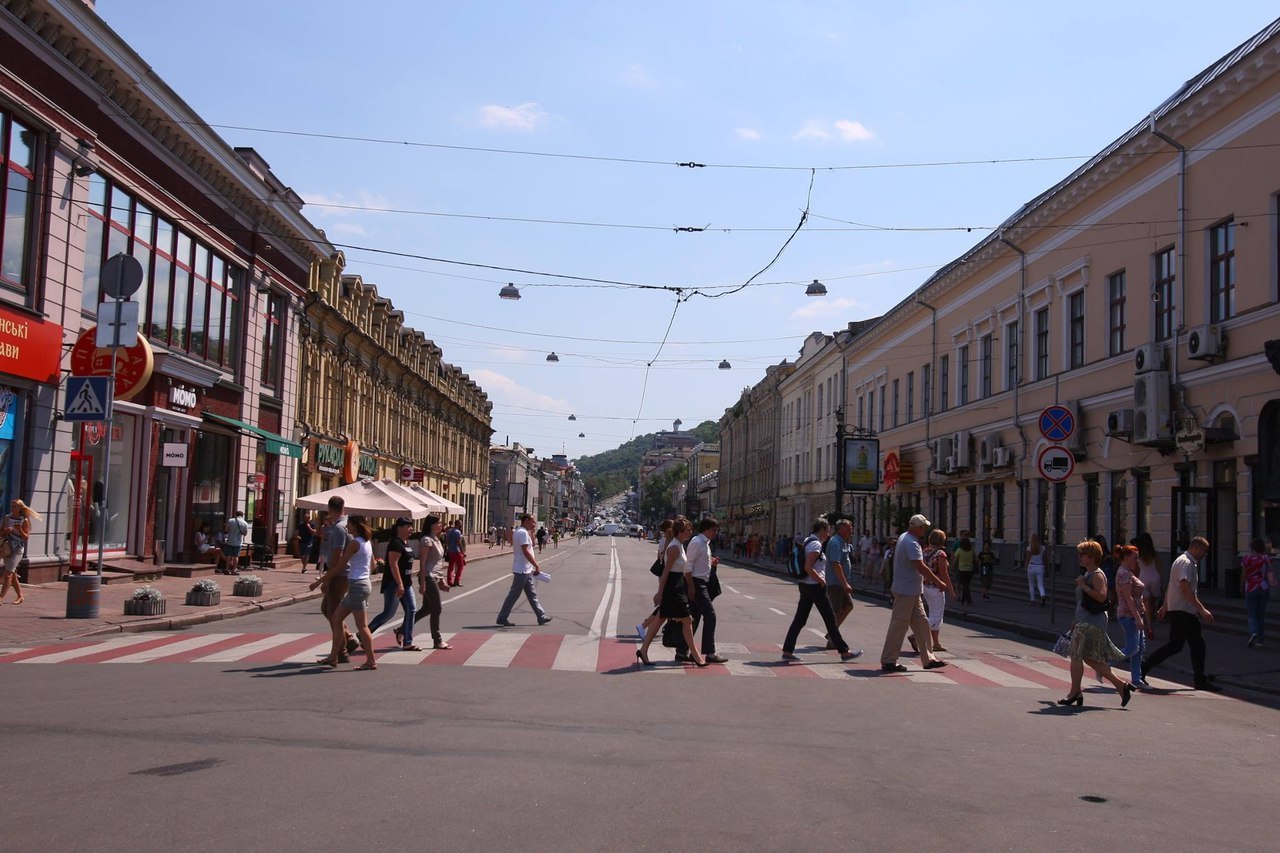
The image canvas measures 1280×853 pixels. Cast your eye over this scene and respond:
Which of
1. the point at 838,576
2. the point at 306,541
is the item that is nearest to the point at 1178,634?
the point at 838,576

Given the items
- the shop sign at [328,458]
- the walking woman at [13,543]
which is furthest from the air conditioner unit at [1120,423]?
the shop sign at [328,458]

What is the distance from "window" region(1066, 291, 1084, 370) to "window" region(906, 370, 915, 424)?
52.9 ft

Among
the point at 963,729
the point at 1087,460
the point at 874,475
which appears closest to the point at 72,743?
the point at 963,729

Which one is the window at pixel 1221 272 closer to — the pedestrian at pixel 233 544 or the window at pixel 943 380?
the window at pixel 943 380

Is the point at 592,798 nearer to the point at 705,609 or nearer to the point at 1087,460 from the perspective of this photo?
the point at 705,609

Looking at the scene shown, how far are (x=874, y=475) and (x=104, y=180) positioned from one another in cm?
3554

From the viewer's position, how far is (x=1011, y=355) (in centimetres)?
3684

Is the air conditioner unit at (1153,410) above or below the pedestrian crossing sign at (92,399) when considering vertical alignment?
above

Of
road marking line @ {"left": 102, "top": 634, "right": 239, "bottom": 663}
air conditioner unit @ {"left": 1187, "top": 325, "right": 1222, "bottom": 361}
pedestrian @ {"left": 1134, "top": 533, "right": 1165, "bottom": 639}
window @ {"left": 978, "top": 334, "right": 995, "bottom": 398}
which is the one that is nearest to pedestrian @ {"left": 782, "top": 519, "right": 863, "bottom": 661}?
pedestrian @ {"left": 1134, "top": 533, "right": 1165, "bottom": 639}

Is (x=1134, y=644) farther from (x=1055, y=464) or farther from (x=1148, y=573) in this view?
(x=1055, y=464)

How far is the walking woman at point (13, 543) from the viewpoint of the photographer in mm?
18422

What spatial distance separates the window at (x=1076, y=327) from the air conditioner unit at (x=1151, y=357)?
4696 millimetres

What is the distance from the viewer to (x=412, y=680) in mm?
12023

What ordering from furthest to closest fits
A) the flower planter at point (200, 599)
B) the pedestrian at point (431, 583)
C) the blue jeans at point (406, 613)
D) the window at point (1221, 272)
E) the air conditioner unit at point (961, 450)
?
the air conditioner unit at point (961, 450) < the window at point (1221, 272) < the flower planter at point (200, 599) < the pedestrian at point (431, 583) < the blue jeans at point (406, 613)
